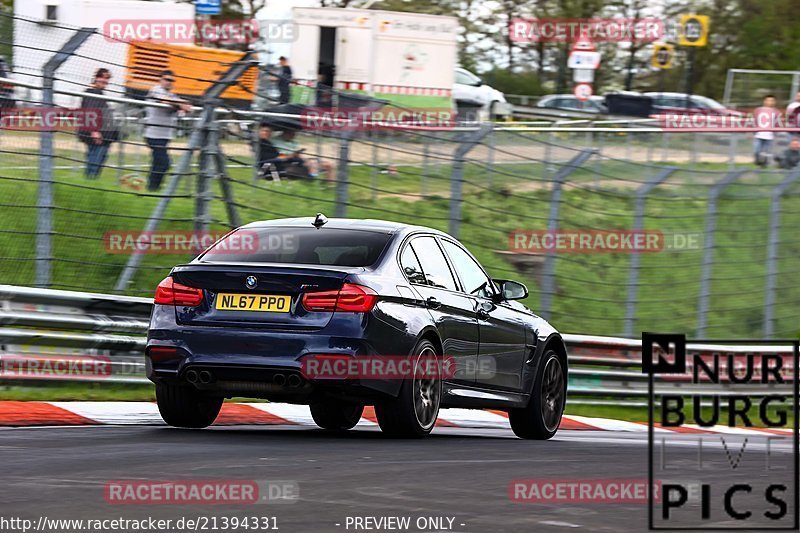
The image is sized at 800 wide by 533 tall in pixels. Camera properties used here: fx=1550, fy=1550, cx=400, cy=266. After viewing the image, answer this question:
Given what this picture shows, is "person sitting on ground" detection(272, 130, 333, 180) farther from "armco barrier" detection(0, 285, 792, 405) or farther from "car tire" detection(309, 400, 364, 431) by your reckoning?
"car tire" detection(309, 400, 364, 431)

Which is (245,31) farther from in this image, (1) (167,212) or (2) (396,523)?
(2) (396,523)

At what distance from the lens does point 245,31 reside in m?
39.9

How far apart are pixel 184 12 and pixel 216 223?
60.2ft

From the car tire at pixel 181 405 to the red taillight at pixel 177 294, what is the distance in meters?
0.52

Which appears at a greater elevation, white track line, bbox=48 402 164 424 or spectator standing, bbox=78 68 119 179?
spectator standing, bbox=78 68 119 179

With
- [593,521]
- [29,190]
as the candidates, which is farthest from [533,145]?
[593,521]

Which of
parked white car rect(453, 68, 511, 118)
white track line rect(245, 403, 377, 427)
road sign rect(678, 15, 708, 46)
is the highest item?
road sign rect(678, 15, 708, 46)

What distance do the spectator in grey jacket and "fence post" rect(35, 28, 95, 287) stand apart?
1.16 m

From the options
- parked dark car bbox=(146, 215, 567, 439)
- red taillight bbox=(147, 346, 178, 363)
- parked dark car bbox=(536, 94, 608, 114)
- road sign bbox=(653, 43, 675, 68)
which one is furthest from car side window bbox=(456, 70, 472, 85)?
red taillight bbox=(147, 346, 178, 363)

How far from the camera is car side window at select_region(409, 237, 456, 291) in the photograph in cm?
1014

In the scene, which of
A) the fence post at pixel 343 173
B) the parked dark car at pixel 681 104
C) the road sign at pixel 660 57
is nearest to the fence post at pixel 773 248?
the fence post at pixel 343 173

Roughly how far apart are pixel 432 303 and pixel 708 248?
322 inches

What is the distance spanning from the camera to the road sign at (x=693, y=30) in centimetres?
4838

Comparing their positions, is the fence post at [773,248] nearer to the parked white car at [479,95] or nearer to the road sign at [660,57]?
the parked white car at [479,95]
